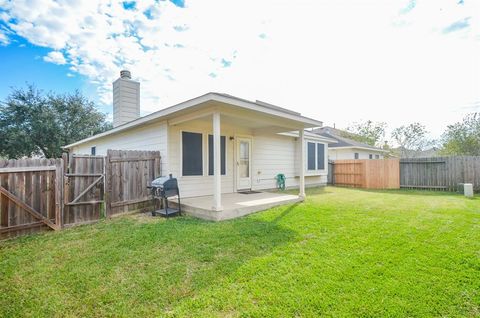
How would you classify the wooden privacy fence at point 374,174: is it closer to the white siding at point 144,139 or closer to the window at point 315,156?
the window at point 315,156

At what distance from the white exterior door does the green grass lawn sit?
3751 millimetres

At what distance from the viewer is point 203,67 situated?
8.66m

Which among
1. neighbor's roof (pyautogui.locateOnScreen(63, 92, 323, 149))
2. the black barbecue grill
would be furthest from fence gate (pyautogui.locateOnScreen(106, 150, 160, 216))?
neighbor's roof (pyautogui.locateOnScreen(63, 92, 323, 149))

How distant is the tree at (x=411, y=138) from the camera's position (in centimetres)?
2537

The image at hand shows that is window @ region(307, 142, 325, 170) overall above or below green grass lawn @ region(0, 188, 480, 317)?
above

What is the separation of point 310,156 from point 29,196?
10.2m

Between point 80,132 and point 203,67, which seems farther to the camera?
point 80,132

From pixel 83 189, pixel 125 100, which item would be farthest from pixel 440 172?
pixel 125 100

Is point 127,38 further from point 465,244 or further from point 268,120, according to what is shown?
point 465,244

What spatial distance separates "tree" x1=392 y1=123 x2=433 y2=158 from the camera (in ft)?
83.2

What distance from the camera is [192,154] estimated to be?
691cm

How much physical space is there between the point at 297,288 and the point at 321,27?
6687 millimetres

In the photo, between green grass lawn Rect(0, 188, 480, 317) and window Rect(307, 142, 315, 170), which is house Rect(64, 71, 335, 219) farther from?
green grass lawn Rect(0, 188, 480, 317)

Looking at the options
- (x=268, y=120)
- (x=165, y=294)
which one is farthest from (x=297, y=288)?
(x=268, y=120)
